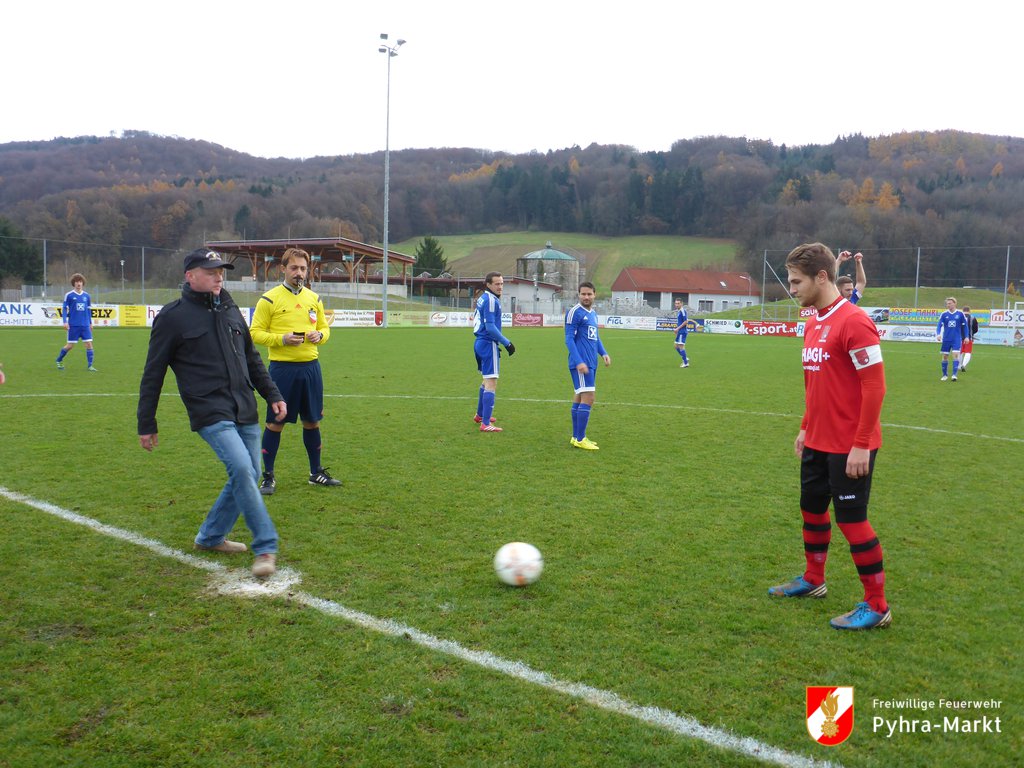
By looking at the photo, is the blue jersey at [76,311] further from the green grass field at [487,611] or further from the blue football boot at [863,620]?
the blue football boot at [863,620]

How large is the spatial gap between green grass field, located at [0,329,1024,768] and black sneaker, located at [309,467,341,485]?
0.13 metres

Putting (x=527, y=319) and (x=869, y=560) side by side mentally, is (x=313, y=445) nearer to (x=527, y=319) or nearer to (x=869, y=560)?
(x=869, y=560)

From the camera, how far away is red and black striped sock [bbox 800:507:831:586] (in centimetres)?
449

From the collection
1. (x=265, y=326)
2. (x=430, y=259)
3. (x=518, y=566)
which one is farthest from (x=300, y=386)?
(x=430, y=259)

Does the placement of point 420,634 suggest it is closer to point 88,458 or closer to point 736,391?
point 88,458

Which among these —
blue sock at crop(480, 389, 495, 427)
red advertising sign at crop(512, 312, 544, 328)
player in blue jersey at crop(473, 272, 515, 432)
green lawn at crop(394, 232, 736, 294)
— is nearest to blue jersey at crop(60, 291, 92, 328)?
player in blue jersey at crop(473, 272, 515, 432)

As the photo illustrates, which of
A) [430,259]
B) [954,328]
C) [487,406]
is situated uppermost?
→ [430,259]

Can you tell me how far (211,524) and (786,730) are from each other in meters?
4.03

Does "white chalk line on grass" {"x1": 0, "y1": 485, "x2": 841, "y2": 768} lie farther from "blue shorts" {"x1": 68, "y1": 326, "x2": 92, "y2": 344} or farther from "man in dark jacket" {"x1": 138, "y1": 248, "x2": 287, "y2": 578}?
"blue shorts" {"x1": 68, "y1": 326, "x2": 92, "y2": 344}

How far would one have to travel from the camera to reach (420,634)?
13.2 feet

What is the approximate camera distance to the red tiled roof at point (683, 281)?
81.5 m

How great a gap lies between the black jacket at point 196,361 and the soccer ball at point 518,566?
2049mm

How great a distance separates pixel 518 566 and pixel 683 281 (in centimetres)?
8192

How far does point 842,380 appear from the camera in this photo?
4125 millimetres
